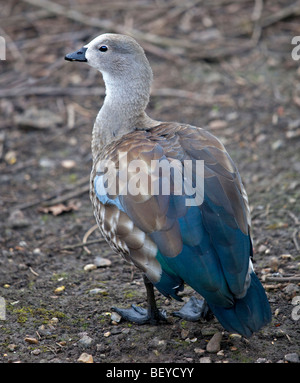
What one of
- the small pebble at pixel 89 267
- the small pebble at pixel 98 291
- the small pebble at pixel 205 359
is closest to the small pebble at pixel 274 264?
the small pebble at pixel 205 359

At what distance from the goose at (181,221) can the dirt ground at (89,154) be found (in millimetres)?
301

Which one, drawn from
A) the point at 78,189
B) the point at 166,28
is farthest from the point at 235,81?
the point at 78,189

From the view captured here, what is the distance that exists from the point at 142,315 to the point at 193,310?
0.31 m

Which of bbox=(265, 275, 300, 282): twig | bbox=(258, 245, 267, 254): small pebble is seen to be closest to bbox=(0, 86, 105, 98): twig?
A: bbox=(258, 245, 267, 254): small pebble

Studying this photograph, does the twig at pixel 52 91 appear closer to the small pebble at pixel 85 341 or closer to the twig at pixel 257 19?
the twig at pixel 257 19

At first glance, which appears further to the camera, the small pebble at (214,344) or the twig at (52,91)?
the twig at (52,91)

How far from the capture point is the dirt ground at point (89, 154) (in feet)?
11.0

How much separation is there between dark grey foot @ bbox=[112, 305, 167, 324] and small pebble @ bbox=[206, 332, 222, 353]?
14.8 inches

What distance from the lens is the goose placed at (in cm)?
291

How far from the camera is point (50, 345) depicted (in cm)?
329

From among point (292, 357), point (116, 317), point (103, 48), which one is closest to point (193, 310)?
point (116, 317)

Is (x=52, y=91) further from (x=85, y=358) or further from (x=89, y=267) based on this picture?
(x=85, y=358)

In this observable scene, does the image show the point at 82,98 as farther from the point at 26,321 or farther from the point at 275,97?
the point at 26,321
